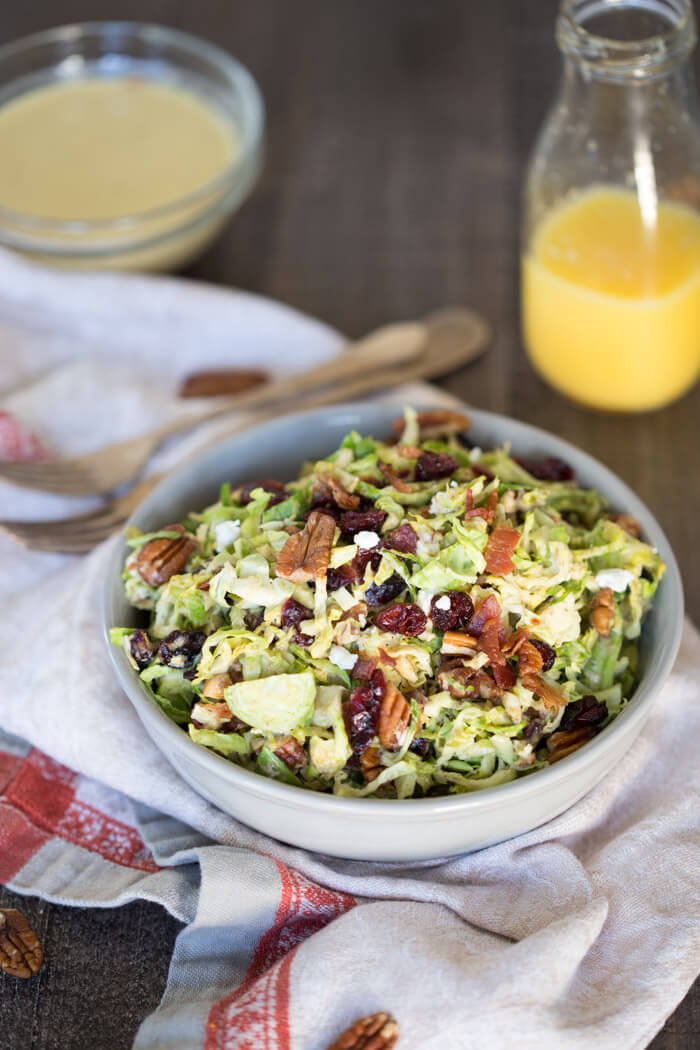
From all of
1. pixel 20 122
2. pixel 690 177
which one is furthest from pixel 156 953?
pixel 20 122

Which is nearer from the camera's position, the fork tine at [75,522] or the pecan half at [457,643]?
the pecan half at [457,643]

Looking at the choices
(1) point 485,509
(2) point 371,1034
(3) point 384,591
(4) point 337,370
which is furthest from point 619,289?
(2) point 371,1034

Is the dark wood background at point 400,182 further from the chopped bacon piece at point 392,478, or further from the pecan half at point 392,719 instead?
the chopped bacon piece at point 392,478

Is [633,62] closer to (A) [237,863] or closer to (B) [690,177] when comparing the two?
(B) [690,177]

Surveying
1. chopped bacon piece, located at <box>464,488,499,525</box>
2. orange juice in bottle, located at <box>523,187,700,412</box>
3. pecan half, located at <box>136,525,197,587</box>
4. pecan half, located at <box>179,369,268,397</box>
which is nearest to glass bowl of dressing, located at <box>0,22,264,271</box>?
pecan half, located at <box>179,369,268,397</box>

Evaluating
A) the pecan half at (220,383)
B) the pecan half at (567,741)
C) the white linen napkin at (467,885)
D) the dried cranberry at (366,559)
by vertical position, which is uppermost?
the dried cranberry at (366,559)

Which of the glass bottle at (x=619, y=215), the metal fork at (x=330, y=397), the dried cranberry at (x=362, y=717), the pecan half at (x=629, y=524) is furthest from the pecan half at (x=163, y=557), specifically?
the glass bottle at (x=619, y=215)

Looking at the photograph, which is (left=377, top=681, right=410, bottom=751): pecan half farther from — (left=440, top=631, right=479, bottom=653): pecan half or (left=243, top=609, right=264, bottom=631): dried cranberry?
(left=243, top=609, right=264, bottom=631): dried cranberry
